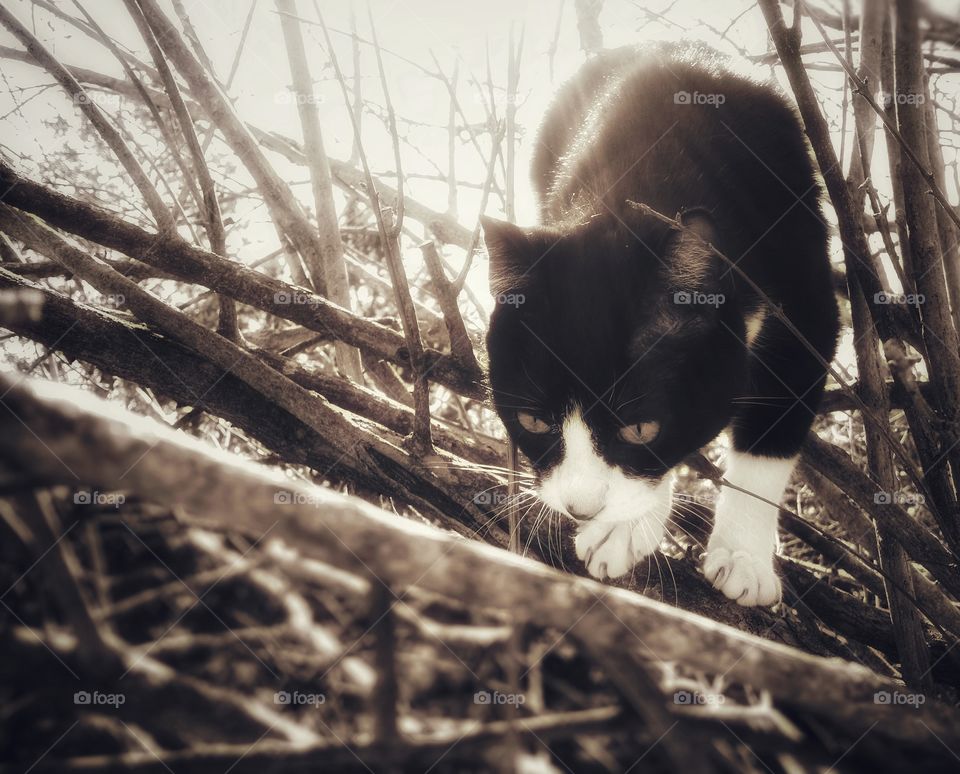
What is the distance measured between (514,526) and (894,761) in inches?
36.5

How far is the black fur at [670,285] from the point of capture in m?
1.62

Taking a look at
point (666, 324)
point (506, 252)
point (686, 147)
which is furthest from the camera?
point (686, 147)

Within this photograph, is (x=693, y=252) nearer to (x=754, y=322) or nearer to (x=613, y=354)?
(x=613, y=354)

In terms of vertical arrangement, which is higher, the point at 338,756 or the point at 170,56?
the point at 170,56

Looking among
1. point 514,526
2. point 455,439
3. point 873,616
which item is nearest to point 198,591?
point 514,526

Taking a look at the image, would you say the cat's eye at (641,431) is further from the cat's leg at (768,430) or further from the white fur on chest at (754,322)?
the white fur on chest at (754,322)

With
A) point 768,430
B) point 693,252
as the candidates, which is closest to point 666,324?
point 693,252

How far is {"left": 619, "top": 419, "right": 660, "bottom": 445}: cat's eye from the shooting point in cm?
164

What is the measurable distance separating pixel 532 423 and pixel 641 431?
0.33 metres

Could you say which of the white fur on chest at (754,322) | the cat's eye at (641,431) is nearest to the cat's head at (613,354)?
the cat's eye at (641,431)

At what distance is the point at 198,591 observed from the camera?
26.2 inches

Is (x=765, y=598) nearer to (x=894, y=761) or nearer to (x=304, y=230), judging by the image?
(x=894, y=761)

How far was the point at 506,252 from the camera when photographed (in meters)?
1.72

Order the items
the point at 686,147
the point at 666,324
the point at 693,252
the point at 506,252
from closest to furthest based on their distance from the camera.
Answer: the point at 693,252, the point at 666,324, the point at 506,252, the point at 686,147
